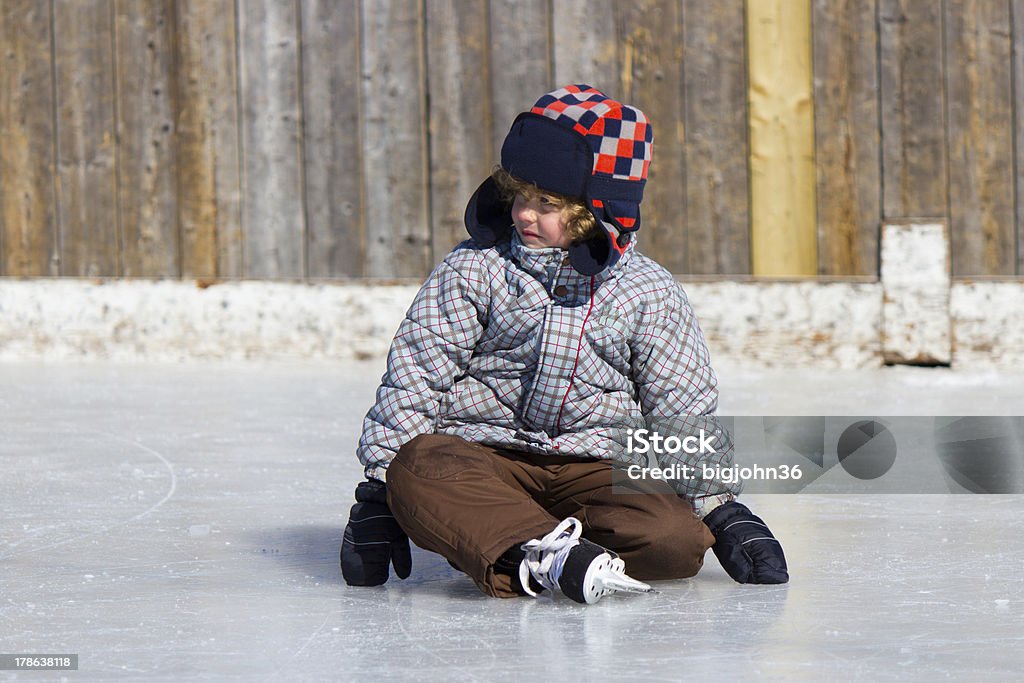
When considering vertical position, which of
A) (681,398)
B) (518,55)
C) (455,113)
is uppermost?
(518,55)

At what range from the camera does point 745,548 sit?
6.59 ft

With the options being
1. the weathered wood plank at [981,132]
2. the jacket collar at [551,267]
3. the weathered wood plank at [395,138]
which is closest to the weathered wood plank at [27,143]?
the weathered wood plank at [395,138]

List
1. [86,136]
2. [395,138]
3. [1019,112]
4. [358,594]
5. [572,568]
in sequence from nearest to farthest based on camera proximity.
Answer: [572,568] → [358,594] → [1019,112] → [395,138] → [86,136]

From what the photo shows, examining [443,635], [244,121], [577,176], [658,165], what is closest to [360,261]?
[244,121]

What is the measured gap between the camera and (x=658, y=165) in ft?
14.7

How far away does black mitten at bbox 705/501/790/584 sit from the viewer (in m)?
1.98

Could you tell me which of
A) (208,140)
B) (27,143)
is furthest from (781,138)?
(27,143)

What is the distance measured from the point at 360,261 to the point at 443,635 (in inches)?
117

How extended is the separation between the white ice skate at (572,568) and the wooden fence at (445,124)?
2.69m

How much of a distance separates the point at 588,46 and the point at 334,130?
828 mm

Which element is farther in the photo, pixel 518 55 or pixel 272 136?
pixel 272 136

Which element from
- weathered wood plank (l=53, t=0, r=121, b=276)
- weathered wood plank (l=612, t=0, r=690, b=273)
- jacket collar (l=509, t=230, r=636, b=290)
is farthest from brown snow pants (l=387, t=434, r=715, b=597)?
weathered wood plank (l=53, t=0, r=121, b=276)

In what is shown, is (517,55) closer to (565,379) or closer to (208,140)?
(208,140)

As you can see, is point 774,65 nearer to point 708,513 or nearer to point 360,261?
point 360,261
